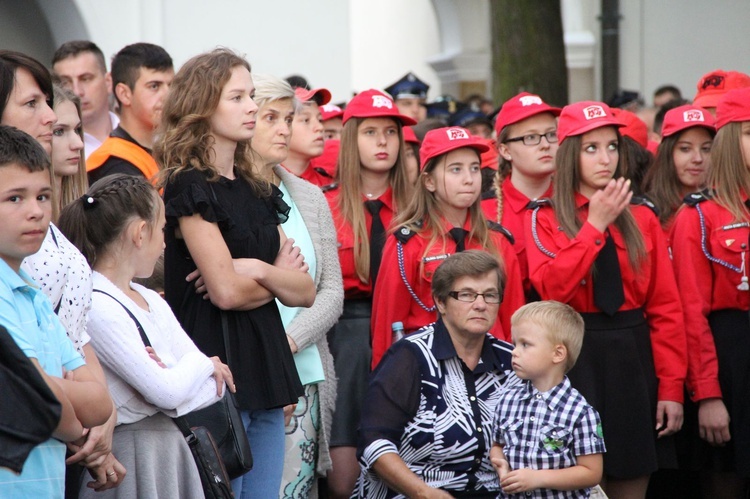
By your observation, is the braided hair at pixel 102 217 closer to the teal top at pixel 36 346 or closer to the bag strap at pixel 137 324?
the bag strap at pixel 137 324

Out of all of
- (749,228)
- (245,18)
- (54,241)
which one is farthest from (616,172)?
(245,18)

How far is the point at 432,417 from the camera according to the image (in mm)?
4266

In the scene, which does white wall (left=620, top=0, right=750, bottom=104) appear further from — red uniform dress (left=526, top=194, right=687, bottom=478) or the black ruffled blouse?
the black ruffled blouse

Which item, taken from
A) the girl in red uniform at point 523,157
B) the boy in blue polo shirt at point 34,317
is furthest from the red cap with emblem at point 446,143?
the boy in blue polo shirt at point 34,317

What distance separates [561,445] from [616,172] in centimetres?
157

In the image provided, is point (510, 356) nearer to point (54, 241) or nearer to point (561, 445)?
point (561, 445)

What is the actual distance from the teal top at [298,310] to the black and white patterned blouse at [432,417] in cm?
26

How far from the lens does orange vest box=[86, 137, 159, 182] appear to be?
5.08m

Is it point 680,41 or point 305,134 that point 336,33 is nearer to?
point 680,41

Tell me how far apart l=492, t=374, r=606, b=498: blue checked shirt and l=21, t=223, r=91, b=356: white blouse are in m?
1.70

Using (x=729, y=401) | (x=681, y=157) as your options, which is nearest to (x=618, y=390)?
(x=729, y=401)

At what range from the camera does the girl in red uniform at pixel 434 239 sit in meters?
4.84

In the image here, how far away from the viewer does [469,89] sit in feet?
59.8

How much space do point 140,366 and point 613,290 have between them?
2213mm
